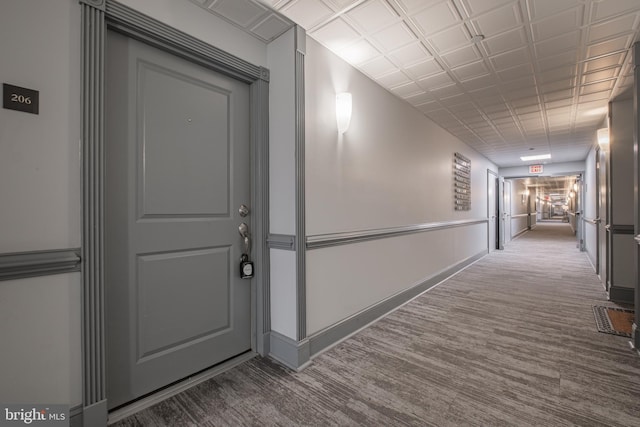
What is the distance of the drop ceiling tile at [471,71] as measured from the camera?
8.86 ft

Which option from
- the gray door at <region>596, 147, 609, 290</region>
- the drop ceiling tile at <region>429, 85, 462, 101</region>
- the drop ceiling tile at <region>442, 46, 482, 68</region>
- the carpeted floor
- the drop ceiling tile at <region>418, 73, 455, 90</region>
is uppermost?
the drop ceiling tile at <region>418, 73, 455, 90</region>

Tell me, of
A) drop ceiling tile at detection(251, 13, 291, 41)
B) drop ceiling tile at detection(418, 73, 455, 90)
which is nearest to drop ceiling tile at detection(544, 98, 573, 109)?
drop ceiling tile at detection(418, 73, 455, 90)

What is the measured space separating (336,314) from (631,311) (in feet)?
11.4

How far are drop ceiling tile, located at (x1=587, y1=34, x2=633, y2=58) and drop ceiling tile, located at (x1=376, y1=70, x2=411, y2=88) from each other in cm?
152

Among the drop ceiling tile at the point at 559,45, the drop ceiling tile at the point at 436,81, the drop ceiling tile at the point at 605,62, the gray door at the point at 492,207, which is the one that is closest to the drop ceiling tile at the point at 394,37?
the drop ceiling tile at the point at 436,81

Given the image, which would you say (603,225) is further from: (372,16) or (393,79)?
(372,16)

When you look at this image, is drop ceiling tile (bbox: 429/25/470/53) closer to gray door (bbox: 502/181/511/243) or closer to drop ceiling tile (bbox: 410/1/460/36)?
drop ceiling tile (bbox: 410/1/460/36)

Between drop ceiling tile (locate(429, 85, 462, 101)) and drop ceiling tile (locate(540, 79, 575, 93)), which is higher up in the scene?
drop ceiling tile (locate(429, 85, 462, 101))

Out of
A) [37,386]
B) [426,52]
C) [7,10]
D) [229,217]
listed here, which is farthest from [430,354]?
[7,10]

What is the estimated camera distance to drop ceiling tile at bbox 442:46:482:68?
2445mm

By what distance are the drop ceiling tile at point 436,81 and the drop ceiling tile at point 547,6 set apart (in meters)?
0.97

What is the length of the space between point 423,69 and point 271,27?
157 cm

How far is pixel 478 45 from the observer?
2.37m

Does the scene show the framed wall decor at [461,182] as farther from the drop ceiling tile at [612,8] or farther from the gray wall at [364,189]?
the drop ceiling tile at [612,8]
